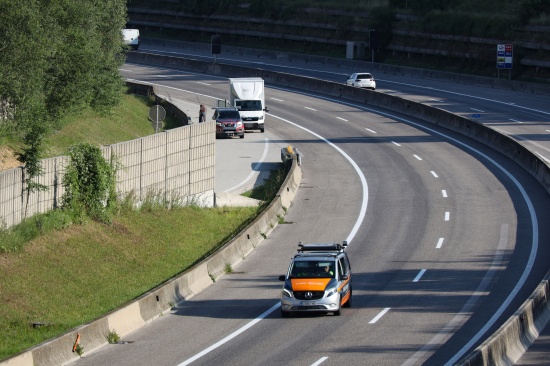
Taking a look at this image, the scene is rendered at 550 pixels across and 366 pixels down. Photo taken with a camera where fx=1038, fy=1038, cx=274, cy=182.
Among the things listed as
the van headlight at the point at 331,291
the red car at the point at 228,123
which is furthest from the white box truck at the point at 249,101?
the van headlight at the point at 331,291

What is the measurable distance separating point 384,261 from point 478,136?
25.6 metres

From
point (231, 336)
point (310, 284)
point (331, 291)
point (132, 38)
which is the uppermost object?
point (132, 38)

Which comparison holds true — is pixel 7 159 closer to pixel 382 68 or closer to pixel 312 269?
pixel 312 269

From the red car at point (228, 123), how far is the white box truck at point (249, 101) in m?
1.54

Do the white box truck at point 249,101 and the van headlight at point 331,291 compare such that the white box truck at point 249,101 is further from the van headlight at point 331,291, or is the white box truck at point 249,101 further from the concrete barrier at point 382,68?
the van headlight at point 331,291

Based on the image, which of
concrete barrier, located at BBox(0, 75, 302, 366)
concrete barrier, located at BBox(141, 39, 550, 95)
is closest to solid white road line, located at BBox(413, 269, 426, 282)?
concrete barrier, located at BBox(0, 75, 302, 366)

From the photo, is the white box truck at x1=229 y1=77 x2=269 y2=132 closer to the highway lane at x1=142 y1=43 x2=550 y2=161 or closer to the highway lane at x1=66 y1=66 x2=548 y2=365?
the highway lane at x1=66 y1=66 x2=548 y2=365

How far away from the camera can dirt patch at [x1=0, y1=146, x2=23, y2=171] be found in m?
37.7

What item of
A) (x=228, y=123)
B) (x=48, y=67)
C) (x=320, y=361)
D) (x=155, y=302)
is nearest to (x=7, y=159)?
(x=48, y=67)

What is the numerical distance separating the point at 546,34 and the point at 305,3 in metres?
35.0

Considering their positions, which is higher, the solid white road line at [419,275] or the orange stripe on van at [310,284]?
the orange stripe on van at [310,284]

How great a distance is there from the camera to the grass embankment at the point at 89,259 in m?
27.0

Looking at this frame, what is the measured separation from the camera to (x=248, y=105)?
217 feet

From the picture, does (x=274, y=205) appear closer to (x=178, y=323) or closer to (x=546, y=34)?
(x=178, y=323)
